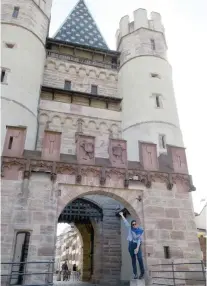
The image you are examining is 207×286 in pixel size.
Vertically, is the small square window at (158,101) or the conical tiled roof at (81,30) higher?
the conical tiled roof at (81,30)

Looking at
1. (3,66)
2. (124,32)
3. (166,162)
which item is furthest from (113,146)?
(124,32)

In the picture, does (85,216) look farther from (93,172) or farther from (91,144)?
(91,144)

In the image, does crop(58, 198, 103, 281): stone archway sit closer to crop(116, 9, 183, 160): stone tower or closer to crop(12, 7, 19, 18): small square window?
crop(116, 9, 183, 160): stone tower

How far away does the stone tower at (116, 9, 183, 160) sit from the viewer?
14859mm

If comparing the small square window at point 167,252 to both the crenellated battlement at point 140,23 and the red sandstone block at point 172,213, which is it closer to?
the red sandstone block at point 172,213

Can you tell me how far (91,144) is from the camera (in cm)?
990

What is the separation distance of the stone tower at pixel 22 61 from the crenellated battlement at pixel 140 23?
19.7 feet

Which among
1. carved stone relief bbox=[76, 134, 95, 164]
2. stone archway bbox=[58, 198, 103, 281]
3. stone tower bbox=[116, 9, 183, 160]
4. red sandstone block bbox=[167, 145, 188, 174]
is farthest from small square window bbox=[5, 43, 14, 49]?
red sandstone block bbox=[167, 145, 188, 174]

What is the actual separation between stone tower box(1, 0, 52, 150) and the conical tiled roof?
3202mm

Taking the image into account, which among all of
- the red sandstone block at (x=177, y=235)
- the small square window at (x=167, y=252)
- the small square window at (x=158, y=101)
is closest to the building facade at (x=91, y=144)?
the red sandstone block at (x=177, y=235)

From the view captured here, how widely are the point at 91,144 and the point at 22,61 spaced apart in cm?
772

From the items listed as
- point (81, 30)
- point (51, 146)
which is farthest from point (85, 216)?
point (81, 30)

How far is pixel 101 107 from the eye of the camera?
54.9ft

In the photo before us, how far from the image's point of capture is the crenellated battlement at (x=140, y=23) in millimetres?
19406
